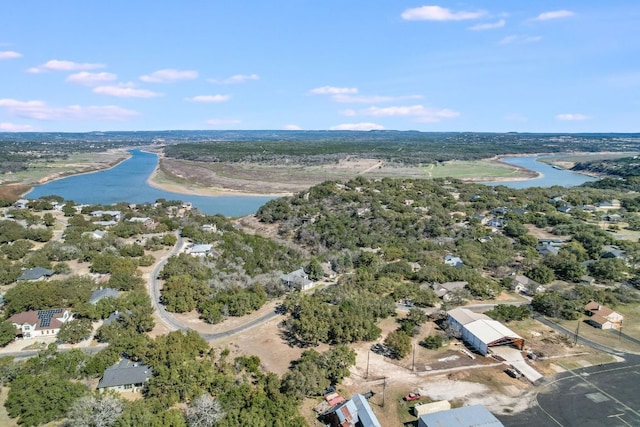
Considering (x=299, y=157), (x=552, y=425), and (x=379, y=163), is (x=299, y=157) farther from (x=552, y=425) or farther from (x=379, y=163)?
(x=552, y=425)

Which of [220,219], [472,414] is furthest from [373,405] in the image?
[220,219]

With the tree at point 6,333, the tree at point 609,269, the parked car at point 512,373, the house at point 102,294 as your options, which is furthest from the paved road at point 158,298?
the tree at point 609,269

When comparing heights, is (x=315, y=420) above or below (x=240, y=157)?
below

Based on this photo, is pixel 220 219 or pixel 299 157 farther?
pixel 299 157

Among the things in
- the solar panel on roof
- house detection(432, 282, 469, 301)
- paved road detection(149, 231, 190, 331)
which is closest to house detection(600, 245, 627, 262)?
house detection(432, 282, 469, 301)

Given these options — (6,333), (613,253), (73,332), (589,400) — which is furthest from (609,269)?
(6,333)

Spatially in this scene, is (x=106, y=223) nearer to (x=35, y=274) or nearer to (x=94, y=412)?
(x=35, y=274)
